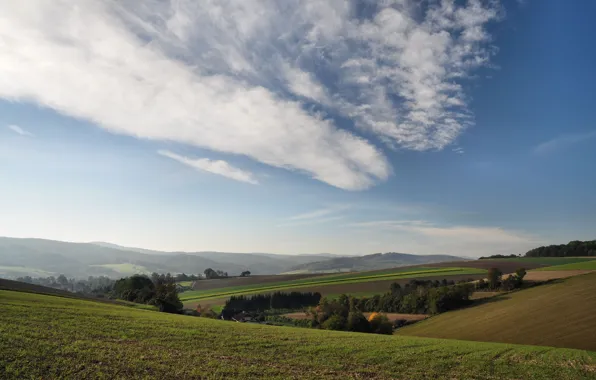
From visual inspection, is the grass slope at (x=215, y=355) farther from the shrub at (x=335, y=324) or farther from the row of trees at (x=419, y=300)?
the row of trees at (x=419, y=300)

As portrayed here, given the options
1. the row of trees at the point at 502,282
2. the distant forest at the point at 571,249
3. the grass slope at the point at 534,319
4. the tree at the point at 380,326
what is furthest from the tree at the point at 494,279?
the distant forest at the point at 571,249

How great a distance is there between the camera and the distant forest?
150 metres

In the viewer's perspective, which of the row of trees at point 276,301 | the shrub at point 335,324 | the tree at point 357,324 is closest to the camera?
the tree at point 357,324

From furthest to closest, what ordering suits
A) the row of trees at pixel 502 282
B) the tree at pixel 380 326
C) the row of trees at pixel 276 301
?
the row of trees at pixel 276 301 < the row of trees at pixel 502 282 < the tree at pixel 380 326

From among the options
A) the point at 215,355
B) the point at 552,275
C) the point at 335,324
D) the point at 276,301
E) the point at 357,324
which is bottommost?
the point at 276,301

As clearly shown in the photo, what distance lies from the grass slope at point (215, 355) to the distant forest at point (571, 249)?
15611 cm

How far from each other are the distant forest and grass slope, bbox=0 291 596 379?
156107 millimetres

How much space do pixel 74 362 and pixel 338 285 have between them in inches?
4978

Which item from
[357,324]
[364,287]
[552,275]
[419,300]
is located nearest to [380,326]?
[357,324]

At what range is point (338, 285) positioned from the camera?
450 ft

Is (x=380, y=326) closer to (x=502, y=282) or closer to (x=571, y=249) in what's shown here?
(x=502, y=282)

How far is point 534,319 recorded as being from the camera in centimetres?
5934

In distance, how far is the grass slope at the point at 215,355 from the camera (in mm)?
17859

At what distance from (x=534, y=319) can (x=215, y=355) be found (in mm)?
60944
